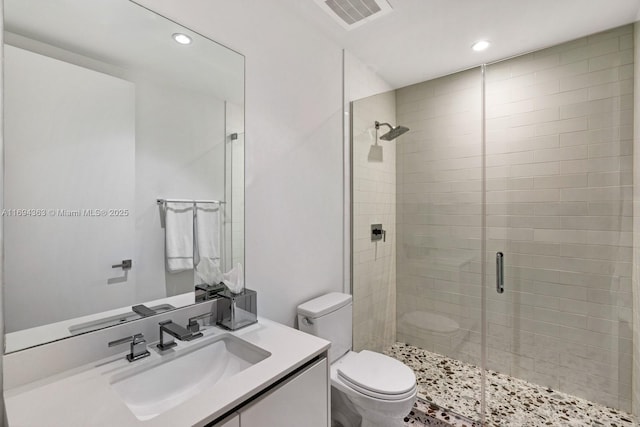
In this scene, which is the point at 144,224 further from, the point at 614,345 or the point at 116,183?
the point at 614,345

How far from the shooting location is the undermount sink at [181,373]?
99 cm

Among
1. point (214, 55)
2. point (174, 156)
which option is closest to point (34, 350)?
point (174, 156)

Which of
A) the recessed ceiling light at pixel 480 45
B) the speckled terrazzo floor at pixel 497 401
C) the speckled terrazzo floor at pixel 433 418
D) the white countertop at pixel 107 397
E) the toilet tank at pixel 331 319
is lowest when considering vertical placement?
the speckled terrazzo floor at pixel 433 418

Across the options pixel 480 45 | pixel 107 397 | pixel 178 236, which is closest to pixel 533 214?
pixel 480 45

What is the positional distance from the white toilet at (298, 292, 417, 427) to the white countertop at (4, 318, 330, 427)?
432 millimetres

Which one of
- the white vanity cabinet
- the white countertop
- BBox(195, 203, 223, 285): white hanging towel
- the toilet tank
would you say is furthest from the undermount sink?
the toilet tank

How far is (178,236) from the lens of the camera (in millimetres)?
1331

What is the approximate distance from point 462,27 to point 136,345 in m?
2.49

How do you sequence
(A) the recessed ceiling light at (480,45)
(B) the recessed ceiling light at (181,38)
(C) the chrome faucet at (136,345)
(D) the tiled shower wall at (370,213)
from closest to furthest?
1. (C) the chrome faucet at (136,345)
2. (B) the recessed ceiling light at (181,38)
3. (A) the recessed ceiling light at (480,45)
4. (D) the tiled shower wall at (370,213)

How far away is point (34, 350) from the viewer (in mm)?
930

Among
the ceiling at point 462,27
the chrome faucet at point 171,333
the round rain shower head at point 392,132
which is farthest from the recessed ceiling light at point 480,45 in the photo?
the chrome faucet at point 171,333

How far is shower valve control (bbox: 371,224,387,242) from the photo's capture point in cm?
233

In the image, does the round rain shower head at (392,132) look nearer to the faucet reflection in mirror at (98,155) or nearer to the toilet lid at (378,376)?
the faucet reflection in mirror at (98,155)

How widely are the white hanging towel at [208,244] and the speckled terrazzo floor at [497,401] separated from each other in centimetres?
159
